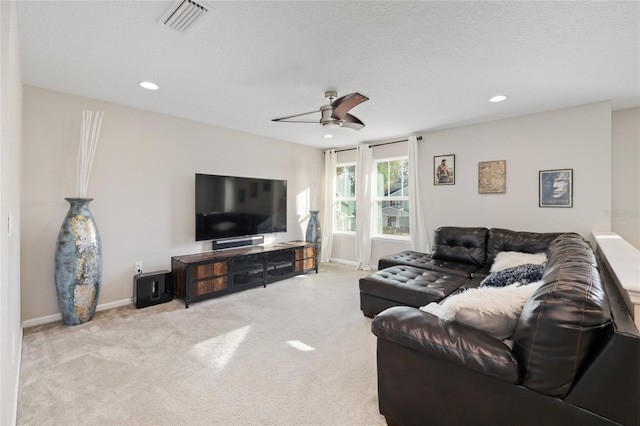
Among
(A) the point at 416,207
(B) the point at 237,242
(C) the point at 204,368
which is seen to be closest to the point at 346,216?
(A) the point at 416,207

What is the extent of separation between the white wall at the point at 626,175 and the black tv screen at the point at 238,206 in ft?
14.9

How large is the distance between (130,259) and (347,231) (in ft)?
12.4

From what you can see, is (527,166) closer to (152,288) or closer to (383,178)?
(383,178)

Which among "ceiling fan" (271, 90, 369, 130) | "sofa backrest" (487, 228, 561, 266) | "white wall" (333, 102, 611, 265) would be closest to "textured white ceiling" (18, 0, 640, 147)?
"ceiling fan" (271, 90, 369, 130)

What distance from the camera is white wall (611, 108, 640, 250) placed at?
11.4 ft

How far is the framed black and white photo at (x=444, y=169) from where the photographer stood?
441cm

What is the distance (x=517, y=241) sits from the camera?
11.0 feet

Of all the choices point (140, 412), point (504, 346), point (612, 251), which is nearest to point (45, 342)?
point (140, 412)

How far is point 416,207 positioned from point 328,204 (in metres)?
1.89

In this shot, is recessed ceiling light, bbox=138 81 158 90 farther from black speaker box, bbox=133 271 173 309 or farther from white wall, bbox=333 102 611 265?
white wall, bbox=333 102 611 265

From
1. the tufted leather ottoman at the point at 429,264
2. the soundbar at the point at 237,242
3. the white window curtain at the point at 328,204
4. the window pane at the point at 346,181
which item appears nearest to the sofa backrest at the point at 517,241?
the tufted leather ottoman at the point at 429,264

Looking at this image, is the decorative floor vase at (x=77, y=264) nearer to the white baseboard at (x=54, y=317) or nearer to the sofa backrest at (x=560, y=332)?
the white baseboard at (x=54, y=317)

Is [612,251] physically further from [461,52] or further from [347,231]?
[347,231]

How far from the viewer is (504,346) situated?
124 centimetres
